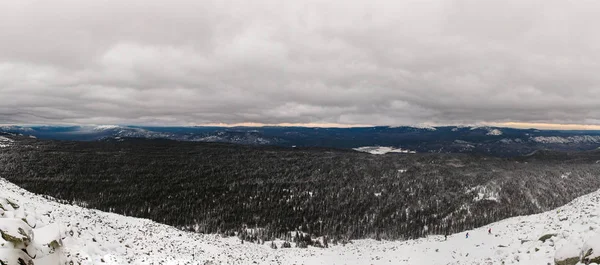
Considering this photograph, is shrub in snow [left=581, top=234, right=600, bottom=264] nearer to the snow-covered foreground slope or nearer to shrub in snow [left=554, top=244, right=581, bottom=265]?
the snow-covered foreground slope

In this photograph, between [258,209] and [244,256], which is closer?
[244,256]

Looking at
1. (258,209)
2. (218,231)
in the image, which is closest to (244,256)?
(218,231)

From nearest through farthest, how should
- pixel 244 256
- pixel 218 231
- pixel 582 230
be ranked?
pixel 582 230, pixel 244 256, pixel 218 231

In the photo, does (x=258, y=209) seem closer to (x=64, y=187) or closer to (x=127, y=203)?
(x=127, y=203)

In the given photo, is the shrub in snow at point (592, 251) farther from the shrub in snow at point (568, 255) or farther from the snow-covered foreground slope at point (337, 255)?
the shrub in snow at point (568, 255)

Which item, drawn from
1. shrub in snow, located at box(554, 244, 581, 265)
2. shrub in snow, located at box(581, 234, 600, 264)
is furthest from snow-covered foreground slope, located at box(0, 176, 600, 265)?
shrub in snow, located at box(581, 234, 600, 264)

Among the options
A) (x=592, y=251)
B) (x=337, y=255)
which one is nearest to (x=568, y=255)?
(x=592, y=251)
